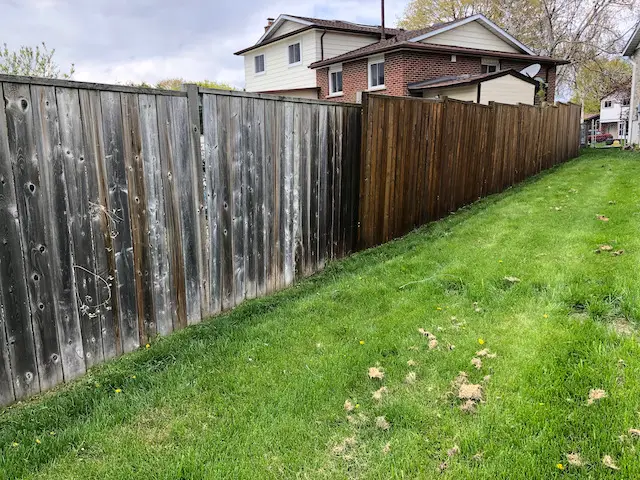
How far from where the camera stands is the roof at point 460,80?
57.5ft

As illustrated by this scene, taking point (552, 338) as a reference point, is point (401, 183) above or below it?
above

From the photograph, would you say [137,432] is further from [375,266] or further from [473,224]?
[473,224]

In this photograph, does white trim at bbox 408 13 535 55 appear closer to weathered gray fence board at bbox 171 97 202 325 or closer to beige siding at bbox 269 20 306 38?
beige siding at bbox 269 20 306 38

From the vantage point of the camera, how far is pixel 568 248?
204 inches

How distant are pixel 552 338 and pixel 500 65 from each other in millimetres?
22284

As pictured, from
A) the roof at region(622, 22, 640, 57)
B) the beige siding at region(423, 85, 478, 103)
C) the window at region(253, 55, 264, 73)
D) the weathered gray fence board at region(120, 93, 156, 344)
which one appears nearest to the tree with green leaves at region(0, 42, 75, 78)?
the weathered gray fence board at region(120, 93, 156, 344)

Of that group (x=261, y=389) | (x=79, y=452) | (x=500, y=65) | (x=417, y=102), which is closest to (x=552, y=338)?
(x=261, y=389)

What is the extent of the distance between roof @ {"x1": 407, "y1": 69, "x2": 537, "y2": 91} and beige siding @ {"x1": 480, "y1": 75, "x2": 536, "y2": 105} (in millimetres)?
136

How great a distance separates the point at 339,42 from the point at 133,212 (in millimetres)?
22773

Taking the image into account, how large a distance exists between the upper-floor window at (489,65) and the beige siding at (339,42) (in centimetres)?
574

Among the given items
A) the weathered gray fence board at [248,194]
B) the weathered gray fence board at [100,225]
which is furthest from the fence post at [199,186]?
the weathered gray fence board at [100,225]

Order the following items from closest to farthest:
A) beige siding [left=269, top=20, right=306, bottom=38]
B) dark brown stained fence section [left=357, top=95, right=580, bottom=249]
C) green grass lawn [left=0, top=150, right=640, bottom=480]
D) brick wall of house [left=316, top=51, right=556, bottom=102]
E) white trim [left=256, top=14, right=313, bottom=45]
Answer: green grass lawn [left=0, top=150, right=640, bottom=480], dark brown stained fence section [left=357, top=95, right=580, bottom=249], brick wall of house [left=316, top=51, right=556, bottom=102], white trim [left=256, top=14, right=313, bottom=45], beige siding [left=269, top=20, right=306, bottom=38]

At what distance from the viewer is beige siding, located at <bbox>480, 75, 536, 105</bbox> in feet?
57.8

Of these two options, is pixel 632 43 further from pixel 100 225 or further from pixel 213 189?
pixel 100 225
